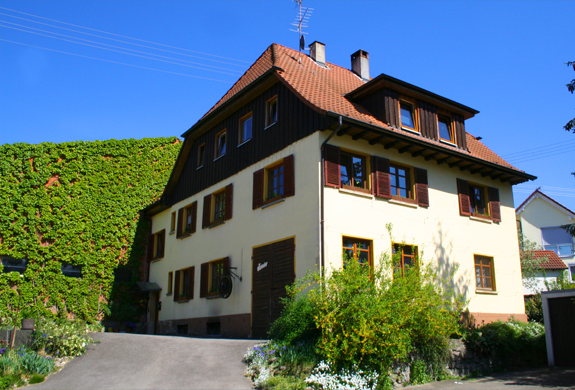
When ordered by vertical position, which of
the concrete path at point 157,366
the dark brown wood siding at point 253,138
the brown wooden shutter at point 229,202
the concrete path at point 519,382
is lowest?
the concrete path at point 519,382

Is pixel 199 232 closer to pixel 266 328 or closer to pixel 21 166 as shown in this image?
pixel 266 328

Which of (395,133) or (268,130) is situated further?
(268,130)

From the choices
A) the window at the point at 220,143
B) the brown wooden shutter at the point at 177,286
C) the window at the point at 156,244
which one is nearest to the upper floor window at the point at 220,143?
the window at the point at 220,143

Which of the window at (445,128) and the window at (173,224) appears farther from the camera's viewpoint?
the window at (173,224)

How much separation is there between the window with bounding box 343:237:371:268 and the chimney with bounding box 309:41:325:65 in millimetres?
8537

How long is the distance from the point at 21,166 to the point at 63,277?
15.7ft

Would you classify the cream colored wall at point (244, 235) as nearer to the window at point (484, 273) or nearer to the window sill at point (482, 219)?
the window sill at point (482, 219)

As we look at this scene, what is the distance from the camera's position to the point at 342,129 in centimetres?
1353

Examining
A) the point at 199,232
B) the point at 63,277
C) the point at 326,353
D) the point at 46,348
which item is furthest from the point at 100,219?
→ the point at 326,353

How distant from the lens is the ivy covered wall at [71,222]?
766 inches

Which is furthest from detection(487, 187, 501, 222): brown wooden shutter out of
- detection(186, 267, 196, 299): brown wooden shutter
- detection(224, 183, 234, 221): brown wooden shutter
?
detection(186, 267, 196, 299): brown wooden shutter

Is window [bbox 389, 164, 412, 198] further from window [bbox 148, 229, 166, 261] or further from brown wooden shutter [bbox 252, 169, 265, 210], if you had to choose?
window [bbox 148, 229, 166, 261]

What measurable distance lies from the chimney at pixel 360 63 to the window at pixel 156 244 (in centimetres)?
1064

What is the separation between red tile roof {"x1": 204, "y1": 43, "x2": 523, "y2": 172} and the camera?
1428 centimetres
